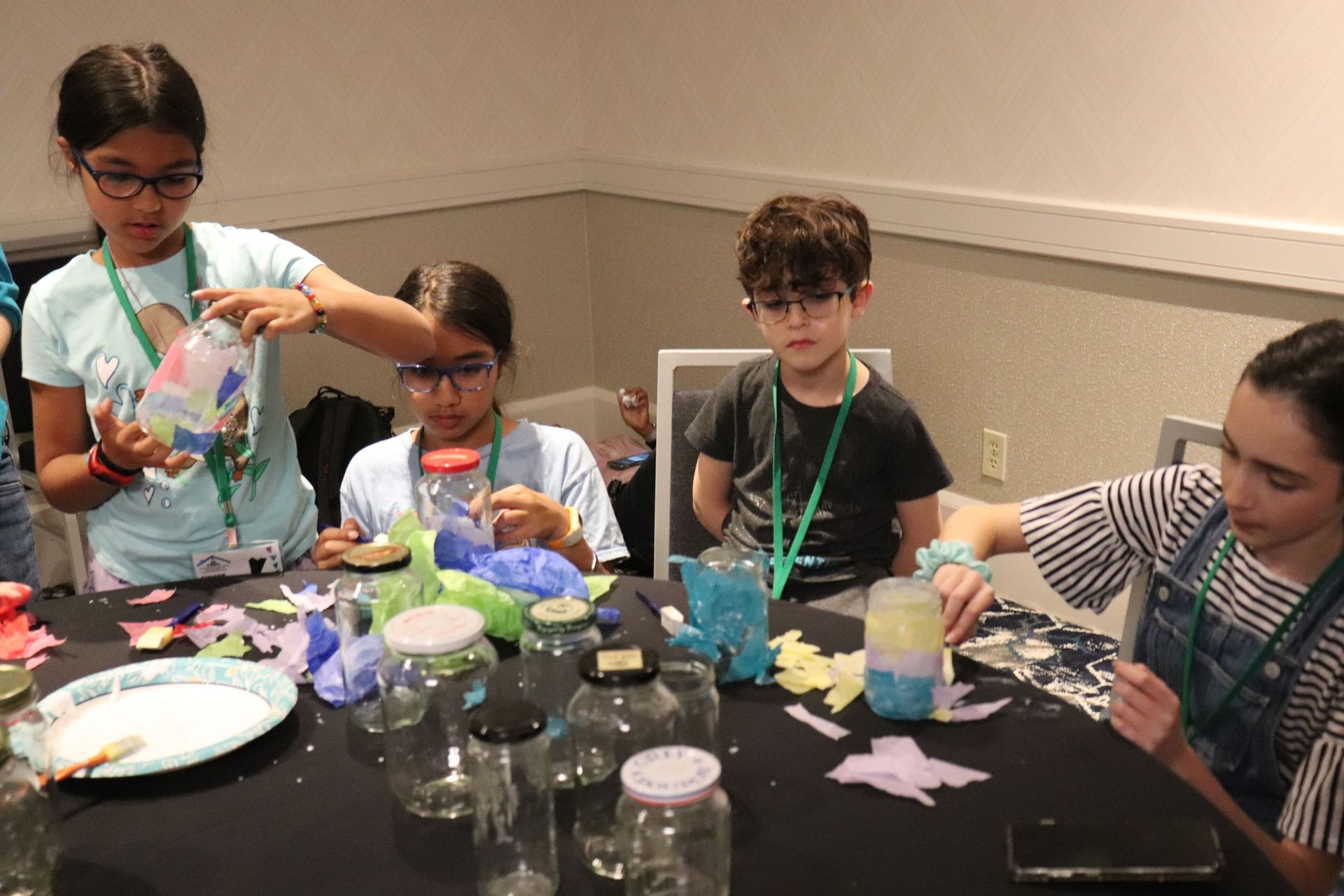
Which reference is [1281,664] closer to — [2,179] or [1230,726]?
[1230,726]

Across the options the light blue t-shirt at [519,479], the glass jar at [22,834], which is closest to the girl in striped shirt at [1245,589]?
the light blue t-shirt at [519,479]

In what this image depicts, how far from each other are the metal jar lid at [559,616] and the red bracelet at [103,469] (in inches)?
34.7

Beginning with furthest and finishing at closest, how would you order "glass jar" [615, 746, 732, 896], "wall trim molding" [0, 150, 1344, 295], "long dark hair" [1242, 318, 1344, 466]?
"wall trim molding" [0, 150, 1344, 295]
"long dark hair" [1242, 318, 1344, 466]
"glass jar" [615, 746, 732, 896]

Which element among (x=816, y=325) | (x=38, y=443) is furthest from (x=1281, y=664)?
(x=38, y=443)

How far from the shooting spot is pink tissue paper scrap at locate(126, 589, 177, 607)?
1.74 metres

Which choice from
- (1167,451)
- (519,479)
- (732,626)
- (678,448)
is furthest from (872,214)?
(732,626)

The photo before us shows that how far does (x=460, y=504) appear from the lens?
1.78 m

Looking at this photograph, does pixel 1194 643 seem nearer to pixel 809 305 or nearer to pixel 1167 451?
pixel 1167 451

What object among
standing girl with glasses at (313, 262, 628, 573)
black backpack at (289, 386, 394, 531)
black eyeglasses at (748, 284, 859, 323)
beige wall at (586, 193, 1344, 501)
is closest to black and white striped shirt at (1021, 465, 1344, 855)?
black eyeglasses at (748, 284, 859, 323)

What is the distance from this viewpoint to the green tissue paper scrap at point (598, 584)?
5.58 ft

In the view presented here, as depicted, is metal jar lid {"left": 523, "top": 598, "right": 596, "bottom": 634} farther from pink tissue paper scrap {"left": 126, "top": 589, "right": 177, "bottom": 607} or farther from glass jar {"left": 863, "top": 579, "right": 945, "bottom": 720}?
pink tissue paper scrap {"left": 126, "top": 589, "right": 177, "bottom": 607}

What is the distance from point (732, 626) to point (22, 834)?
2.43 ft

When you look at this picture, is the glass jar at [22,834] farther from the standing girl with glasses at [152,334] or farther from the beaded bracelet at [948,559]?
the beaded bracelet at [948,559]

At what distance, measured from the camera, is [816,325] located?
2.19 meters
